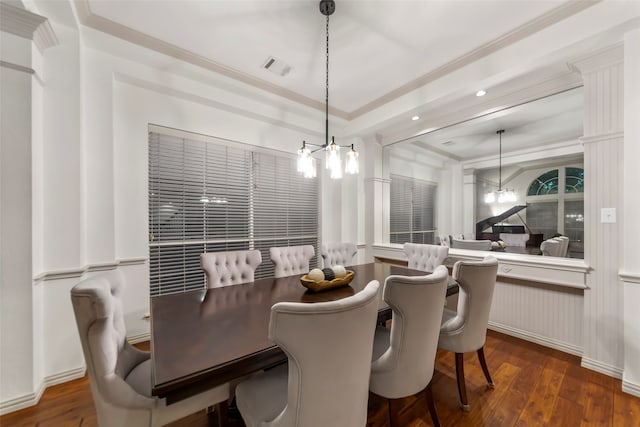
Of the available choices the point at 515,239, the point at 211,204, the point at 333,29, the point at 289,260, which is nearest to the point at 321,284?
the point at 289,260

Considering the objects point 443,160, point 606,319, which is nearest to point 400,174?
point 443,160

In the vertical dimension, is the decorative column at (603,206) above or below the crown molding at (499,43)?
below

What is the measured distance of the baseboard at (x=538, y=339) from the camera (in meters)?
2.33

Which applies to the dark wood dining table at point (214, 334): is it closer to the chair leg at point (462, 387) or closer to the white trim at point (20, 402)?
the chair leg at point (462, 387)

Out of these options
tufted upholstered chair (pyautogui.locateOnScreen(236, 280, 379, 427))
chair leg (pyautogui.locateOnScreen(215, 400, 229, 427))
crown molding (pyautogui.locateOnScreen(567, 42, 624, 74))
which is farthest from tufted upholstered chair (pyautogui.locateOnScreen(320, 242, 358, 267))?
crown molding (pyautogui.locateOnScreen(567, 42, 624, 74))

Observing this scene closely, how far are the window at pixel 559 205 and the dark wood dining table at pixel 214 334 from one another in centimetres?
196

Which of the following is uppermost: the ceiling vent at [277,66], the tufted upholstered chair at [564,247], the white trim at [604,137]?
the ceiling vent at [277,66]

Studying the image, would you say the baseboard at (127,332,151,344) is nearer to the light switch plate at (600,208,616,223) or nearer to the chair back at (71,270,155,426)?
the chair back at (71,270,155,426)

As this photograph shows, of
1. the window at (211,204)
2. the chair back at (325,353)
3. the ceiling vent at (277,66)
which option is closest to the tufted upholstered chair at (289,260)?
the window at (211,204)

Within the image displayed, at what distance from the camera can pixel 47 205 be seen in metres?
1.97

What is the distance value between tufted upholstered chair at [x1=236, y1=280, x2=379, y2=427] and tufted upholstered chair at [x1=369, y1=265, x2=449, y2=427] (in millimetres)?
251

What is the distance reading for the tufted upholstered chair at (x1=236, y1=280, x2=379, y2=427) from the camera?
0.82 meters

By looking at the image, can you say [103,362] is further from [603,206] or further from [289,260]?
[603,206]

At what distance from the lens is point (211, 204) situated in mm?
3123
